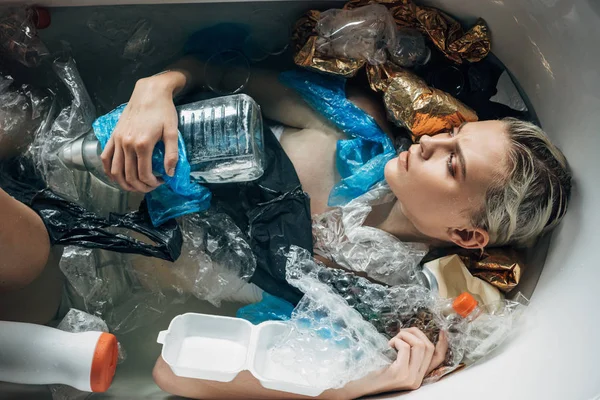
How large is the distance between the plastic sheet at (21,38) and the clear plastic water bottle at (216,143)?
216mm

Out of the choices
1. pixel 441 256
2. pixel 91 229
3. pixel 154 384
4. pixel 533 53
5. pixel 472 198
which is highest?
pixel 533 53

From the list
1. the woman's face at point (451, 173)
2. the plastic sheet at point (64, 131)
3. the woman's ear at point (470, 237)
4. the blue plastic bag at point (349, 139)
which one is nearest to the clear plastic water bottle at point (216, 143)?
the plastic sheet at point (64, 131)

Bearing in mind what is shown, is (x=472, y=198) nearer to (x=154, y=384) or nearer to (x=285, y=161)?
(x=285, y=161)

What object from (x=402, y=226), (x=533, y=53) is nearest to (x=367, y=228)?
(x=402, y=226)

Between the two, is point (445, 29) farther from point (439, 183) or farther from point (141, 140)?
point (141, 140)

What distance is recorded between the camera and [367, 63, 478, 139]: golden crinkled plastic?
96cm

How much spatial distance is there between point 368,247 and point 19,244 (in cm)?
58

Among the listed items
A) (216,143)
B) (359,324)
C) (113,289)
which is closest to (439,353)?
(359,324)

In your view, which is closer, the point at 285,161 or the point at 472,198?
the point at 472,198

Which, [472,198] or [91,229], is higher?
[472,198]

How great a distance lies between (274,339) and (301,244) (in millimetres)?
180

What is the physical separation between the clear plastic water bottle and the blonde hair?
0.41m

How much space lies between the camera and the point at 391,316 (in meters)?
0.92

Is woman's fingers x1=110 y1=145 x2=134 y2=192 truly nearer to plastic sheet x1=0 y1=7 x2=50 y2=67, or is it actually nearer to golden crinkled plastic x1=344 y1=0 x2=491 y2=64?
plastic sheet x1=0 y1=7 x2=50 y2=67
